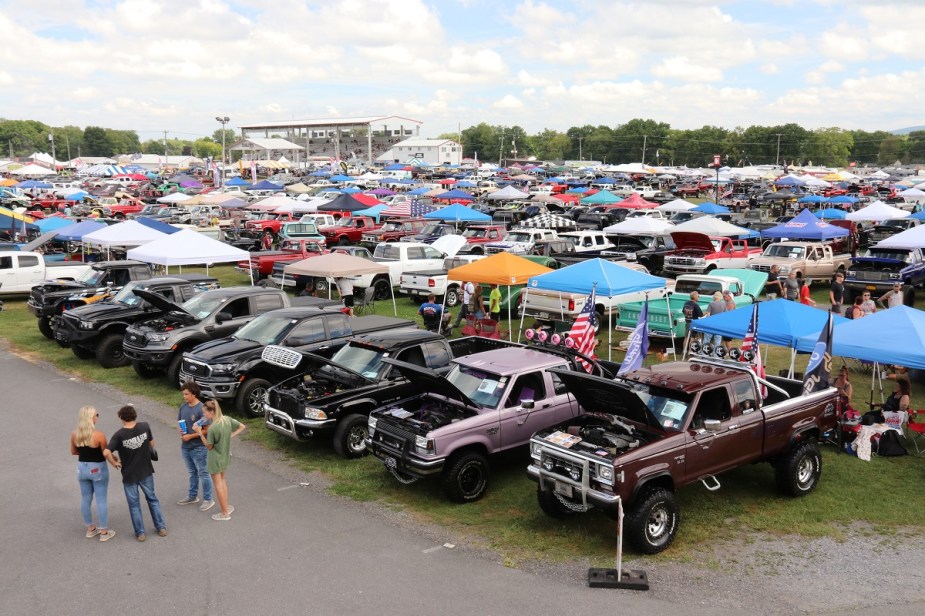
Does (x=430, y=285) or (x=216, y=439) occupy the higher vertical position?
(x=430, y=285)

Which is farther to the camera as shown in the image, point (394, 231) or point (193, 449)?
point (394, 231)

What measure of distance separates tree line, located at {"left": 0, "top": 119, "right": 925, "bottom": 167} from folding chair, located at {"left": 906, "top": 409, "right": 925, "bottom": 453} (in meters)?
119

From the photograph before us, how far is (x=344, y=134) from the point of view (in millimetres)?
163750

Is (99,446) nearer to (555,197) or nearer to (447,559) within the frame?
(447,559)

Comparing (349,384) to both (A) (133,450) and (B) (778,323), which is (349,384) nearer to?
(A) (133,450)

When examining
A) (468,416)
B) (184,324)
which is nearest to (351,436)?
(468,416)

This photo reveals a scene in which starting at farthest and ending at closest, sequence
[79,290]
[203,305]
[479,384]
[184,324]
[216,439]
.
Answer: [79,290]
[203,305]
[184,324]
[479,384]
[216,439]

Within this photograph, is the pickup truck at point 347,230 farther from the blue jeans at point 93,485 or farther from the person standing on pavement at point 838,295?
the blue jeans at point 93,485

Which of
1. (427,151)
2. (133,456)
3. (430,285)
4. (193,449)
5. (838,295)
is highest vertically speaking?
(427,151)

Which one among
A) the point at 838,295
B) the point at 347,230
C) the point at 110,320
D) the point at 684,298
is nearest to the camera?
the point at 110,320

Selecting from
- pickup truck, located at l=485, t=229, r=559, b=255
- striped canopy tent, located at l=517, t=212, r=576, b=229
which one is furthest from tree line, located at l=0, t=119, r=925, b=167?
pickup truck, located at l=485, t=229, r=559, b=255

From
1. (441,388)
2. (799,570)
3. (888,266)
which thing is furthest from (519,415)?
(888,266)

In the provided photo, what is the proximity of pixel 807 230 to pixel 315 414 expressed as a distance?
21.6m

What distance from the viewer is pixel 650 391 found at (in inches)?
372
